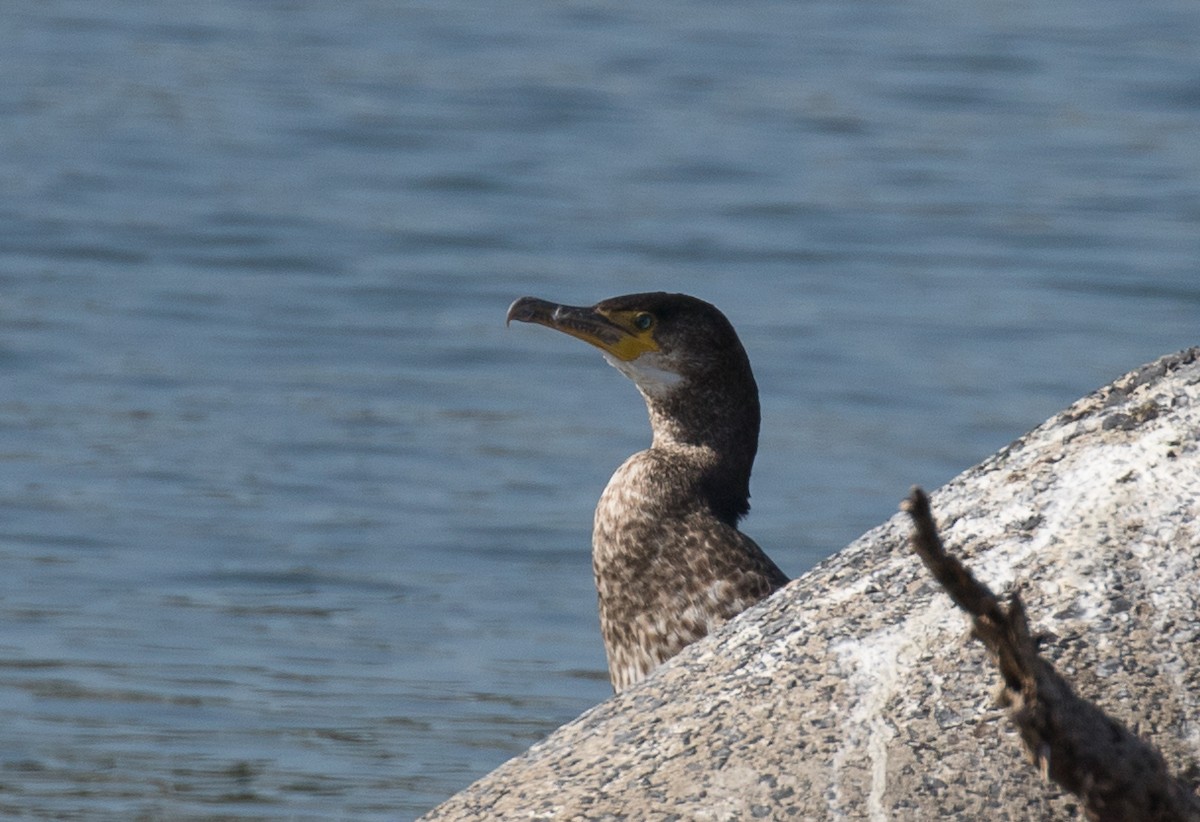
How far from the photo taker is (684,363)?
18.4 ft

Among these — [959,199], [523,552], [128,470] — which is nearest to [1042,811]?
[523,552]

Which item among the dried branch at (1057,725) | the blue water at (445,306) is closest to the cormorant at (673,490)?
the blue water at (445,306)

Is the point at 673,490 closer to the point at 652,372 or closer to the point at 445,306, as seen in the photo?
the point at 652,372

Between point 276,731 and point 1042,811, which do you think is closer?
point 1042,811

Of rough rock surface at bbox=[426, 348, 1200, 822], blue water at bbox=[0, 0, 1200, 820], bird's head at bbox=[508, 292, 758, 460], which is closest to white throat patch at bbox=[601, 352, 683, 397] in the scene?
bird's head at bbox=[508, 292, 758, 460]

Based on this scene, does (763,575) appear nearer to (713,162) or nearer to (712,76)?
(713,162)

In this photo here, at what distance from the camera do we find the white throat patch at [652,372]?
5629 mm

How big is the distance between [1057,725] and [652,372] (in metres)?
3.42

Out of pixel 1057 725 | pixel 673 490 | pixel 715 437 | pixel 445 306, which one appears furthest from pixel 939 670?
pixel 445 306

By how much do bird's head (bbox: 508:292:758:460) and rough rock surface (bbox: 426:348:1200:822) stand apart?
2.11 meters

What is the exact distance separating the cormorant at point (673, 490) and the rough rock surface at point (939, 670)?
4.96 ft

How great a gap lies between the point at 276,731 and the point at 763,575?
170 centimetres

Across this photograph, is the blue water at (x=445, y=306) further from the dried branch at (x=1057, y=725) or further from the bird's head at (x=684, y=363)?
the dried branch at (x=1057, y=725)

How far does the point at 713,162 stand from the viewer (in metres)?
12.9
